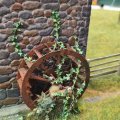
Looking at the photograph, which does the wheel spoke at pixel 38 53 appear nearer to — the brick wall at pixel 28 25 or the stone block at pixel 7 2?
the brick wall at pixel 28 25

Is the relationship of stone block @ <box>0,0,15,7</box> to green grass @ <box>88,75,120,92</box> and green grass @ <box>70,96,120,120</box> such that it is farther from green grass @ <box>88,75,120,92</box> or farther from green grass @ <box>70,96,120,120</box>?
green grass @ <box>88,75,120,92</box>

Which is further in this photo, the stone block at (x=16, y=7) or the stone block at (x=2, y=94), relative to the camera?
the stone block at (x=2, y=94)

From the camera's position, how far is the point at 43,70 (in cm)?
802

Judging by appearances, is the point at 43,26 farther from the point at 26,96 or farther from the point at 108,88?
the point at 108,88

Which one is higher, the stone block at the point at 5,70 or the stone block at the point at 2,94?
the stone block at the point at 5,70

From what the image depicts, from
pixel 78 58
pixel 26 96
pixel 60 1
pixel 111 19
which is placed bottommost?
pixel 111 19

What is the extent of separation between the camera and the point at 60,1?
7.91 m

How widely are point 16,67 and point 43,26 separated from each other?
124 cm

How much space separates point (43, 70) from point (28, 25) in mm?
1190

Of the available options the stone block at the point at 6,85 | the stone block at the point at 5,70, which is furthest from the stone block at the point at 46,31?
the stone block at the point at 6,85

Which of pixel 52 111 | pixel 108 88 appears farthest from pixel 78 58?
pixel 108 88

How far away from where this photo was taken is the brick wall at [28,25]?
7.55 m

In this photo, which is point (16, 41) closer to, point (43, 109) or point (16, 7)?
point (16, 7)

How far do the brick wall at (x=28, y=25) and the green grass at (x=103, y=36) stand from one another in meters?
5.24
